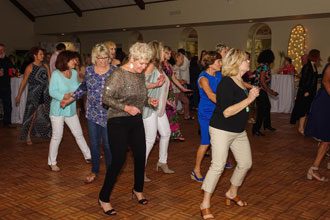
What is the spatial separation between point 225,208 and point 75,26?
15553mm

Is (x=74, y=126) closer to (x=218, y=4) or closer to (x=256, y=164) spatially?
(x=256, y=164)

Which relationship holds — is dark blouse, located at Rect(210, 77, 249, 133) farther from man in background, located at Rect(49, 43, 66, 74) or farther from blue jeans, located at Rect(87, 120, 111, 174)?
man in background, located at Rect(49, 43, 66, 74)

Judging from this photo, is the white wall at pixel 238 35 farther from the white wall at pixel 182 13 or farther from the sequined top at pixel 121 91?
the sequined top at pixel 121 91

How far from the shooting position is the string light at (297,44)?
39.4 feet

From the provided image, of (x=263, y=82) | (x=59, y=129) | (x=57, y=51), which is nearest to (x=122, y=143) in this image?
(x=59, y=129)

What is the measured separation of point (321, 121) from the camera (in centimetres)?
416

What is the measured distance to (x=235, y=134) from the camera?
9.93 ft

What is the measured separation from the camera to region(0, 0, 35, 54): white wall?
19.0m

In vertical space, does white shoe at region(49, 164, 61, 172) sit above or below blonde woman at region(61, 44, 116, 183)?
below

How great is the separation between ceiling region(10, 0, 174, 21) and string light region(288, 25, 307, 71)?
190 inches

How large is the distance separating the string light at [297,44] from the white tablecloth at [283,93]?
2.80 metres

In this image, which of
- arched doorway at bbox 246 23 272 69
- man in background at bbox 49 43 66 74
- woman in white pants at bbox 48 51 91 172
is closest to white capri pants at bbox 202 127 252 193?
woman in white pants at bbox 48 51 91 172

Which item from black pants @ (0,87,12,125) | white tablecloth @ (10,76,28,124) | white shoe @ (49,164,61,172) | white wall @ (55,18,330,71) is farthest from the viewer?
white wall @ (55,18,330,71)

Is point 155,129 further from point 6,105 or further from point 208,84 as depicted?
point 6,105
